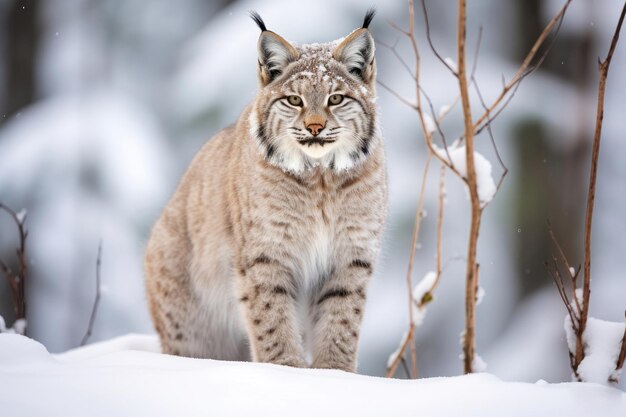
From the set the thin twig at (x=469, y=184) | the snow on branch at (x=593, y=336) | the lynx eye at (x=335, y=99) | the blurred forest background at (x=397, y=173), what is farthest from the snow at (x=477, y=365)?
the blurred forest background at (x=397, y=173)

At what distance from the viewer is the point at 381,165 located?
12.6 ft

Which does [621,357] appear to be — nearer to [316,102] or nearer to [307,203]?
[307,203]

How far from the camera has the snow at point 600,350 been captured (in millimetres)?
2709

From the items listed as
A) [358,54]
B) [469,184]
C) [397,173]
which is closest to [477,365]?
[469,184]

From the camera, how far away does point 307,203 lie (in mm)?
3660

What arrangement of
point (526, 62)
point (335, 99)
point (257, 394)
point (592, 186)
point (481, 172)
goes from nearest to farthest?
1. point (257, 394)
2. point (592, 186)
3. point (526, 62)
4. point (481, 172)
5. point (335, 99)

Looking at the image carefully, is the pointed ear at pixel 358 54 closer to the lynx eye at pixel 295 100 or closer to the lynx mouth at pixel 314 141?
the lynx eye at pixel 295 100

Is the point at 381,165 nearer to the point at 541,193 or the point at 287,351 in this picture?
the point at 287,351

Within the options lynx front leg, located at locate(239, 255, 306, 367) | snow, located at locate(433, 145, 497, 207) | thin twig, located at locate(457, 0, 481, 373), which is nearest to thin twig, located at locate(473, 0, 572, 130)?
thin twig, located at locate(457, 0, 481, 373)

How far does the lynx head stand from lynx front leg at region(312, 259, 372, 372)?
52 cm

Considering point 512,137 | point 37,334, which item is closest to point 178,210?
point 37,334

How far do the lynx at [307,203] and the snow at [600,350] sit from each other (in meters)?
1.20

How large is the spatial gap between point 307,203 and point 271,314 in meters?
0.54

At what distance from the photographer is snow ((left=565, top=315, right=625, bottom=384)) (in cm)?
271
